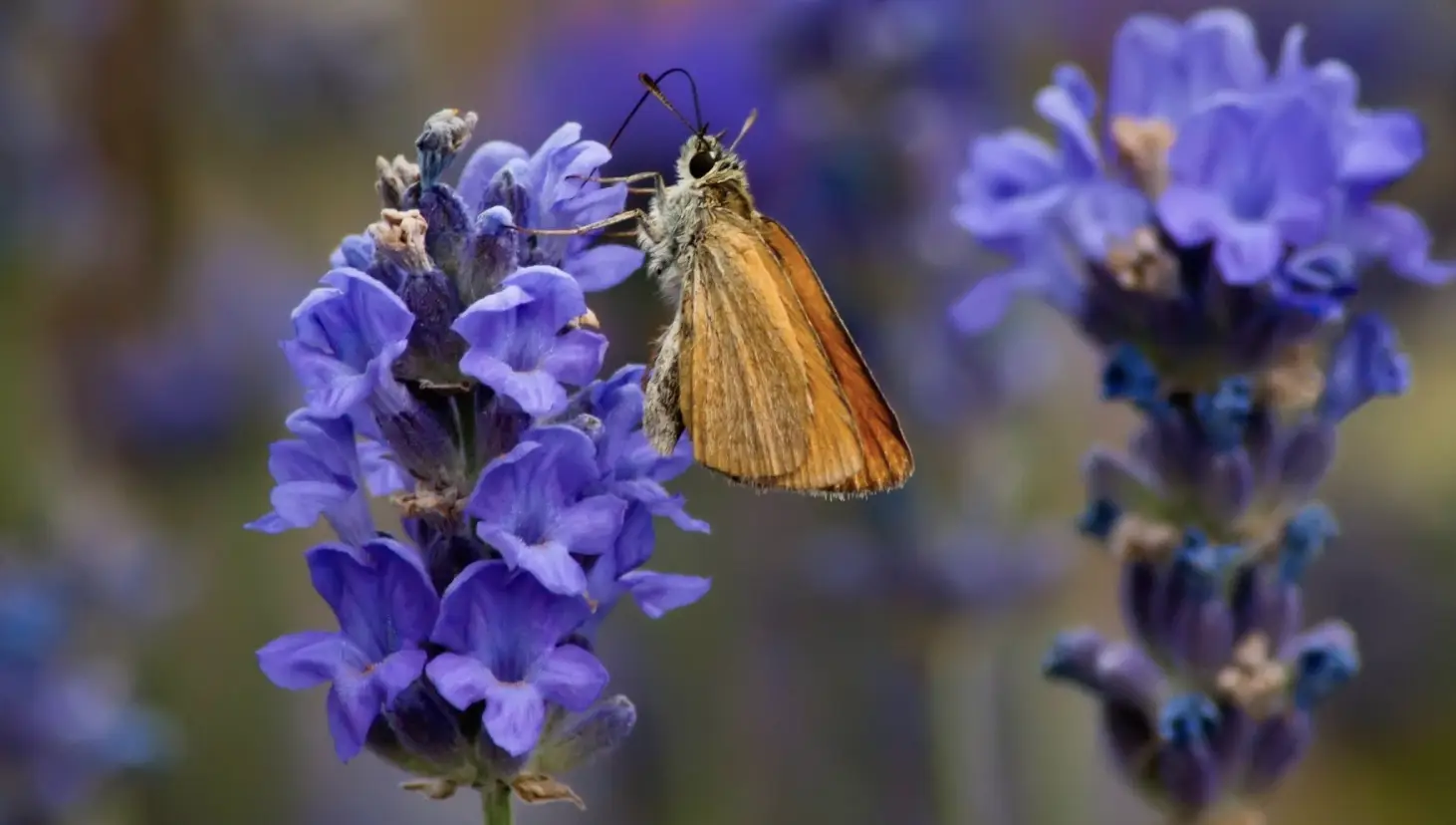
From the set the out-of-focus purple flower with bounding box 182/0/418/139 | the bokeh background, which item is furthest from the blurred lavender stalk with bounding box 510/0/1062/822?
the out-of-focus purple flower with bounding box 182/0/418/139

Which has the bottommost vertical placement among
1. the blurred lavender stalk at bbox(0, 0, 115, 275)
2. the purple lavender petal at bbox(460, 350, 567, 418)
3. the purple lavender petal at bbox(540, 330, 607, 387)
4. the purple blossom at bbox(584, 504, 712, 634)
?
the purple blossom at bbox(584, 504, 712, 634)

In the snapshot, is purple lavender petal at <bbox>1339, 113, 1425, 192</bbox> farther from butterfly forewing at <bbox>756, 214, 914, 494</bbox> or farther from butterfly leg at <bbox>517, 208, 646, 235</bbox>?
butterfly leg at <bbox>517, 208, 646, 235</bbox>

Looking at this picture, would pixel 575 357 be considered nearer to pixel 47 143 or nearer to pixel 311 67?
pixel 47 143

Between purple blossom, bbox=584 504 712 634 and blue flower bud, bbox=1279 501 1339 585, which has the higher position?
blue flower bud, bbox=1279 501 1339 585

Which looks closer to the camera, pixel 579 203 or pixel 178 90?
pixel 579 203

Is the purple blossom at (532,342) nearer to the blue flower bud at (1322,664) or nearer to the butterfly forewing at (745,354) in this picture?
the butterfly forewing at (745,354)

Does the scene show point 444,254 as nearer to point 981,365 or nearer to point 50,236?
point 981,365

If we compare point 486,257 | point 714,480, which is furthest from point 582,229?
point 714,480

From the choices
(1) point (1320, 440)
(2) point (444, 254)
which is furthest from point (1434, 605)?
(2) point (444, 254)
